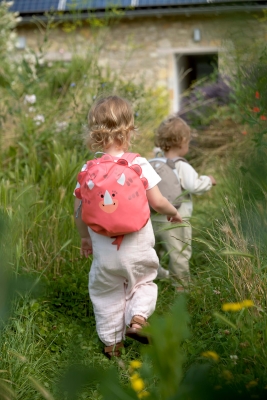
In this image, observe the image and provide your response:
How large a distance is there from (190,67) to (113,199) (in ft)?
39.8

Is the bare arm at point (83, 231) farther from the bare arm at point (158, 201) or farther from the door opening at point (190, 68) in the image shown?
the door opening at point (190, 68)

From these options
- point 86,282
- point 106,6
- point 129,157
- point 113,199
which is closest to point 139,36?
point 106,6

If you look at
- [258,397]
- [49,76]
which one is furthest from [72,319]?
[49,76]

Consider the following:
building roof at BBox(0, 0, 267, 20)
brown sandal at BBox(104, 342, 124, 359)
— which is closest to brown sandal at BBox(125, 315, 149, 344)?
brown sandal at BBox(104, 342, 124, 359)

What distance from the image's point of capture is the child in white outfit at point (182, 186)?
3.63 metres

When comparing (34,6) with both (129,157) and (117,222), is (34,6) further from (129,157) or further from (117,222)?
(117,222)

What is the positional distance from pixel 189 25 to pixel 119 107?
28.4 ft

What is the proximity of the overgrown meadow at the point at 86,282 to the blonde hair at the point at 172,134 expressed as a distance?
41 centimetres

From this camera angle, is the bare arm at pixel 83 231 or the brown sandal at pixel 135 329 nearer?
the brown sandal at pixel 135 329

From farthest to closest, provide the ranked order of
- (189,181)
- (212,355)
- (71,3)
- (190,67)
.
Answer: (190,67) → (71,3) → (189,181) → (212,355)

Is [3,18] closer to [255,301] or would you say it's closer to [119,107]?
[119,107]

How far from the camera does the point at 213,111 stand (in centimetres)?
832

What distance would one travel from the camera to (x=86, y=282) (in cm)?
338

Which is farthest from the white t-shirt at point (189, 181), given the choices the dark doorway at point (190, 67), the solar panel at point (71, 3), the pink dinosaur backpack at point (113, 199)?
the solar panel at point (71, 3)
